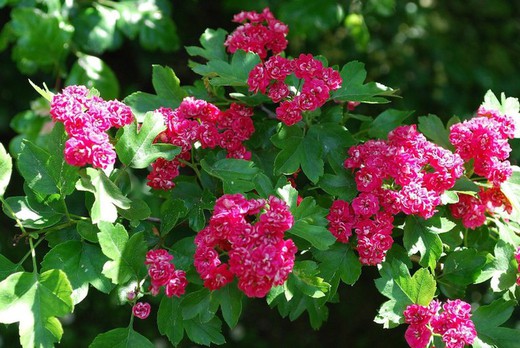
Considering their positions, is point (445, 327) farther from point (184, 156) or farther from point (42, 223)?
point (42, 223)

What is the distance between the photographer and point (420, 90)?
3.17m

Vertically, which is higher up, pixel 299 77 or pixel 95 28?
pixel 299 77

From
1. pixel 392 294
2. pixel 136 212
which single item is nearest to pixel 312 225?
pixel 392 294

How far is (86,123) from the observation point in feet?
3.91

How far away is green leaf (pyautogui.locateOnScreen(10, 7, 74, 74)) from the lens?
213cm

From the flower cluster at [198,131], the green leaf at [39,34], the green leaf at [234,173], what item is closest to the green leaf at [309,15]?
the green leaf at [39,34]

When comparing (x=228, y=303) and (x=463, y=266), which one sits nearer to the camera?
(x=228, y=303)

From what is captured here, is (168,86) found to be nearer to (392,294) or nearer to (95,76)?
(392,294)

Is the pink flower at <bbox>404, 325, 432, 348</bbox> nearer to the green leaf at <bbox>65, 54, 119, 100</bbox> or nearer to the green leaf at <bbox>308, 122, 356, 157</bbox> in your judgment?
the green leaf at <bbox>308, 122, 356, 157</bbox>

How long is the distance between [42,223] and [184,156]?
0.30 m

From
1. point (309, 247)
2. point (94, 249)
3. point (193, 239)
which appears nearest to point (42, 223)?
point (94, 249)

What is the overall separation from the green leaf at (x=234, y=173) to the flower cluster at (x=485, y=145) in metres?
0.42

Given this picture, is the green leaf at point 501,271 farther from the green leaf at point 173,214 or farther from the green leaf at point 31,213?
the green leaf at point 31,213

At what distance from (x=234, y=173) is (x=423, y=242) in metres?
0.37
